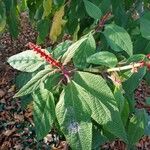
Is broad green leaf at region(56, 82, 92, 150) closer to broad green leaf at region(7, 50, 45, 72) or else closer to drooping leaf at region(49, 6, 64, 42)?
broad green leaf at region(7, 50, 45, 72)

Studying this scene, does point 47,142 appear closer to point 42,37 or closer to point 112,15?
point 42,37

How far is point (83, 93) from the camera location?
0.95m

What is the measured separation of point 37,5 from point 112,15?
0.36 meters

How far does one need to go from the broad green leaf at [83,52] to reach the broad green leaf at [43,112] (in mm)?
122

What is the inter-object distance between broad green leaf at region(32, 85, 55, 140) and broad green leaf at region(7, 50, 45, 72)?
7 cm

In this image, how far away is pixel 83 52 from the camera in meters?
1.09

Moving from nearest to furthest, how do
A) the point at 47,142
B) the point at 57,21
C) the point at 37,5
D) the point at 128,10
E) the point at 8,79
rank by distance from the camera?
the point at 57,21 < the point at 37,5 < the point at 128,10 < the point at 47,142 < the point at 8,79

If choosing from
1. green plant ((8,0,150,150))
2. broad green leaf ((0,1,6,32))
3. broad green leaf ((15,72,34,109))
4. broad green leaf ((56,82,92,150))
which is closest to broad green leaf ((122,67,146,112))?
green plant ((8,0,150,150))

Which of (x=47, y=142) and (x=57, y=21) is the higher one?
(x=57, y=21)

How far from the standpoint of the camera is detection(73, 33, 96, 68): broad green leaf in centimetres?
106

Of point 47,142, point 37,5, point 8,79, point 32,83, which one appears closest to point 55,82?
point 32,83

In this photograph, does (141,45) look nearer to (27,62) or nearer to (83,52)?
(83,52)

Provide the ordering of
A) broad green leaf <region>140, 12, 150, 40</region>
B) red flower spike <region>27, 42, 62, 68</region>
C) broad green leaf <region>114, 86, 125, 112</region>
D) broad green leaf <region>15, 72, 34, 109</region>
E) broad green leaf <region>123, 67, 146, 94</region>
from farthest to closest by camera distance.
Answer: broad green leaf <region>15, 72, 34, 109</region>
broad green leaf <region>140, 12, 150, 40</region>
broad green leaf <region>123, 67, 146, 94</region>
broad green leaf <region>114, 86, 125, 112</region>
red flower spike <region>27, 42, 62, 68</region>

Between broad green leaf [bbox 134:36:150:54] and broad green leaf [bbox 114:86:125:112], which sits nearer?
broad green leaf [bbox 114:86:125:112]
